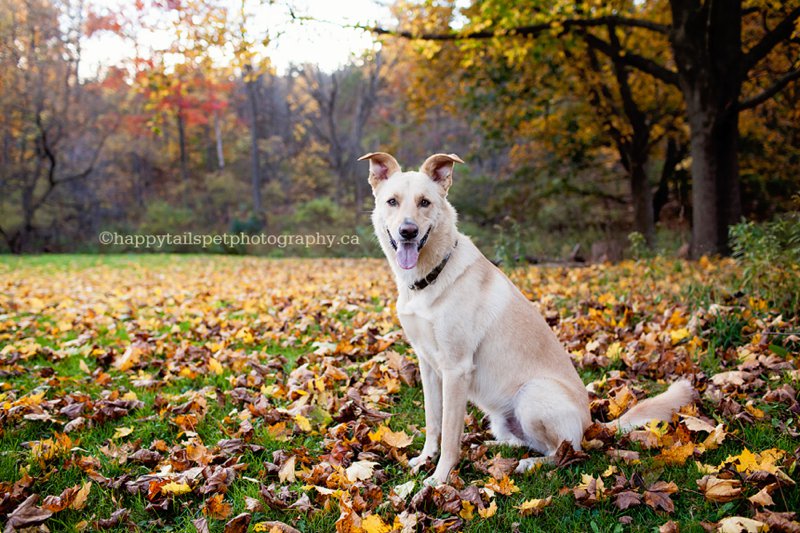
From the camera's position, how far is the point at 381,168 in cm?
327

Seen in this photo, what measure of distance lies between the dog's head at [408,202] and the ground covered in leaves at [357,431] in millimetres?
1224

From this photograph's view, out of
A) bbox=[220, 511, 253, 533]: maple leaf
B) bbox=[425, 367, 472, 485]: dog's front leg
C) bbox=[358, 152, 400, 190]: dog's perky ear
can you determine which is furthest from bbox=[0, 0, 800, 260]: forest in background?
bbox=[220, 511, 253, 533]: maple leaf

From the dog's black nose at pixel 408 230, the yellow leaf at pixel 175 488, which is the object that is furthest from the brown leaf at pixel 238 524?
the dog's black nose at pixel 408 230

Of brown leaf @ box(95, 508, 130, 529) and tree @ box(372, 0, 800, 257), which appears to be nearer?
brown leaf @ box(95, 508, 130, 529)

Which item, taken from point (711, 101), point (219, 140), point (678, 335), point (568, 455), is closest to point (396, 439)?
point (568, 455)

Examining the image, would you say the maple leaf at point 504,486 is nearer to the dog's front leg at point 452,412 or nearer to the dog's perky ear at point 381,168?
the dog's front leg at point 452,412

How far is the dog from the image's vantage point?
2.84 meters

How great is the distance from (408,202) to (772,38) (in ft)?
30.0

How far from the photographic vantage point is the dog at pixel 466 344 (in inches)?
112

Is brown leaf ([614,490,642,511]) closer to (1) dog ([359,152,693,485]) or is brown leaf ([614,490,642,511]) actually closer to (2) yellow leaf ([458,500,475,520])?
(1) dog ([359,152,693,485])

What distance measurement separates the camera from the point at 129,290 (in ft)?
32.0

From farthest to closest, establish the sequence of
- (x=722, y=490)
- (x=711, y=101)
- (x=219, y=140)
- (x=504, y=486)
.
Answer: (x=219, y=140) < (x=711, y=101) < (x=504, y=486) < (x=722, y=490)

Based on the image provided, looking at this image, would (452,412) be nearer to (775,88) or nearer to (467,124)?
(775,88)

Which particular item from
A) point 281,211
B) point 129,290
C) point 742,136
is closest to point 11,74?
point 281,211
